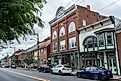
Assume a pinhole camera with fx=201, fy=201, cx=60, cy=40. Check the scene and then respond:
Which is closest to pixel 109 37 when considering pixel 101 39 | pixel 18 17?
pixel 101 39

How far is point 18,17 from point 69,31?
3398 centimetres

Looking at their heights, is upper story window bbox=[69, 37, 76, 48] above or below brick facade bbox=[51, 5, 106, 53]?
below

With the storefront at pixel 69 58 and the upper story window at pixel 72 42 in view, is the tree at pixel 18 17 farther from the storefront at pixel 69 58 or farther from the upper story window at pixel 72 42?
the upper story window at pixel 72 42

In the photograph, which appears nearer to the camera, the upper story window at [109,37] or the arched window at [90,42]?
the upper story window at [109,37]

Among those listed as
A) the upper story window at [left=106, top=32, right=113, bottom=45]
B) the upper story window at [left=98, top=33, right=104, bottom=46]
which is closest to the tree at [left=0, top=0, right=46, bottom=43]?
the upper story window at [left=106, top=32, right=113, bottom=45]

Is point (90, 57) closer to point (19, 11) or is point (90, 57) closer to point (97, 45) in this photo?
point (97, 45)

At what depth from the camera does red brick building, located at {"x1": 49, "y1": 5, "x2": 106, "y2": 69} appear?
3781cm

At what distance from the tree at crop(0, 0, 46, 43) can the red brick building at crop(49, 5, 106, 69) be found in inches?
1136

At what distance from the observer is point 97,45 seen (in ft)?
98.8

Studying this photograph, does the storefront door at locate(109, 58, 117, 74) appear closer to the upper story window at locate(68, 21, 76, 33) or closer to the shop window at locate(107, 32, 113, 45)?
the shop window at locate(107, 32, 113, 45)

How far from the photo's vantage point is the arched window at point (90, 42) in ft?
104

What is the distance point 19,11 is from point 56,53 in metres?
39.0

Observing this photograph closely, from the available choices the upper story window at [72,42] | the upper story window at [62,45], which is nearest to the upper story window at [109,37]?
the upper story window at [72,42]

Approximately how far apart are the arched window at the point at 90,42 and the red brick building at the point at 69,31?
282 centimetres
